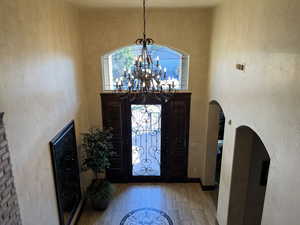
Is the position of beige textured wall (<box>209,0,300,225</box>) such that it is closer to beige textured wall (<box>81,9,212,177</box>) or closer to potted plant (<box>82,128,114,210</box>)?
beige textured wall (<box>81,9,212,177</box>)

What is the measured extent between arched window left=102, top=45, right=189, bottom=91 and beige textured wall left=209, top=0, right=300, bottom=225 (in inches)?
80.9

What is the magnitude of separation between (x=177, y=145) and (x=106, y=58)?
3.04 meters

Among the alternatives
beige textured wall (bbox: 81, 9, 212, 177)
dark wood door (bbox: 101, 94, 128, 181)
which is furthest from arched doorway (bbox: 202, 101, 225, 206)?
dark wood door (bbox: 101, 94, 128, 181)

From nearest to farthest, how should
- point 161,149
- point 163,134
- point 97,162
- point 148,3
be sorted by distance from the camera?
point 148,3 → point 97,162 → point 163,134 → point 161,149

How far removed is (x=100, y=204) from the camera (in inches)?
222

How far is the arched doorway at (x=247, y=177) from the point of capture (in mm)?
4176

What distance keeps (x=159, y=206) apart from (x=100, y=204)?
1.44 m

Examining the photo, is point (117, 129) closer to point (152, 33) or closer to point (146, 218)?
point (146, 218)

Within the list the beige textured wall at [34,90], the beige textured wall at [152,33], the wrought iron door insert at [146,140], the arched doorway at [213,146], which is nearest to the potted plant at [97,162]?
the beige textured wall at [34,90]

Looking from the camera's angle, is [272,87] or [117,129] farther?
[117,129]

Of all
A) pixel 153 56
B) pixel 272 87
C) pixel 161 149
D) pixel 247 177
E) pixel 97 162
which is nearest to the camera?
pixel 272 87

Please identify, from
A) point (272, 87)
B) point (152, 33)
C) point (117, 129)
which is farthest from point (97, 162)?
point (272, 87)

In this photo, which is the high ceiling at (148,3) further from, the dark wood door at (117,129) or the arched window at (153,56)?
the dark wood door at (117,129)

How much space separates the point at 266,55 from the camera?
2.94 meters
